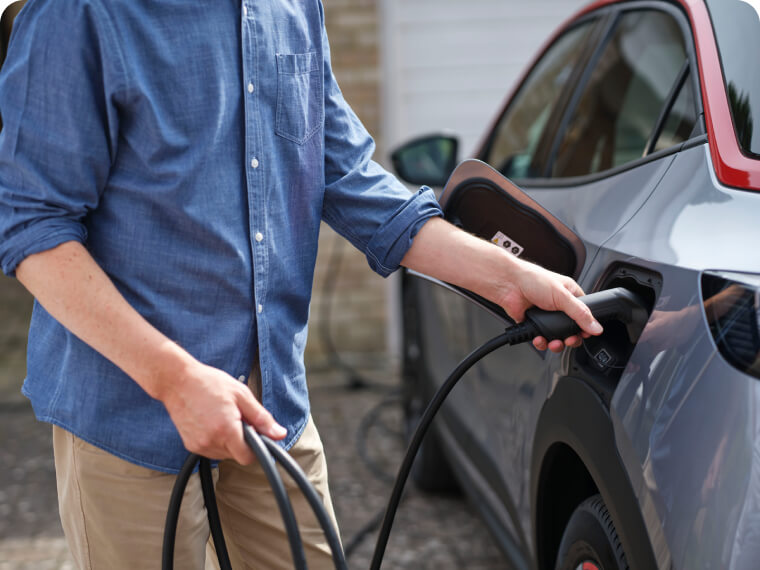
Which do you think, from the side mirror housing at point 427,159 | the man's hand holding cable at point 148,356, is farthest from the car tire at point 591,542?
the side mirror housing at point 427,159

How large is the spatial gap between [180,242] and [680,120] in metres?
1.11

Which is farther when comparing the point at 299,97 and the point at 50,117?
the point at 299,97

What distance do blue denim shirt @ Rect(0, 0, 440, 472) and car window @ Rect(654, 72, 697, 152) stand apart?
766 millimetres

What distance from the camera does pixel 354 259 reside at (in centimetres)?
573

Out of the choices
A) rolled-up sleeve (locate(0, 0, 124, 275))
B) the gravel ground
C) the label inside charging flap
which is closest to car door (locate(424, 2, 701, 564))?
the label inside charging flap

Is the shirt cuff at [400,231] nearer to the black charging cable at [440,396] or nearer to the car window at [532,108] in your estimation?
the black charging cable at [440,396]

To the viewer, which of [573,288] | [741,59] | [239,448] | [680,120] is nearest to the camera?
[239,448]

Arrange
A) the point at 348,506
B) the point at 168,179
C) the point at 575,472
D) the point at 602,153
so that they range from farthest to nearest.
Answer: the point at 348,506 < the point at 602,153 < the point at 575,472 < the point at 168,179

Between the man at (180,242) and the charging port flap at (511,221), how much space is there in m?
0.08

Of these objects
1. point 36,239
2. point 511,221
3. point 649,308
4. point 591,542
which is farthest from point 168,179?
point 591,542

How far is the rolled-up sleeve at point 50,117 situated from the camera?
3.99ft

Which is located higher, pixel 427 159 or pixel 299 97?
pixel 299 97

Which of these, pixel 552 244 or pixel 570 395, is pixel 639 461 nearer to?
pixel 570 395

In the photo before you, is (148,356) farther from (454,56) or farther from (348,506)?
(454,56)
